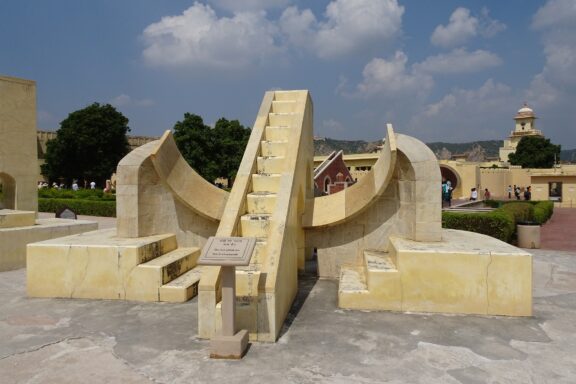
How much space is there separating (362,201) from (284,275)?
2.25 metres

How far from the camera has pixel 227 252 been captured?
4.21 m

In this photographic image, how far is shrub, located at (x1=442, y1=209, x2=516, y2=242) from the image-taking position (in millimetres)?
10742

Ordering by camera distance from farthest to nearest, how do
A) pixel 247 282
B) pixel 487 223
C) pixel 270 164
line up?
pixel 487 223 → pixel 270 164 → pixel 247 282

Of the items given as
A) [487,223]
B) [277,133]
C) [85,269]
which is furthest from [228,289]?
[487,223]

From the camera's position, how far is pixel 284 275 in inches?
209

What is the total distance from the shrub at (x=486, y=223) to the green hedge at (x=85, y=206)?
13777 millimetres

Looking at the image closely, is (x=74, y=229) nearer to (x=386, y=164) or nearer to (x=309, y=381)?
(x=386, y=164)

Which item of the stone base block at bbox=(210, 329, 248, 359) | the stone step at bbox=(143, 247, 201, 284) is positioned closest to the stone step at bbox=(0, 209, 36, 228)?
the stone step at bbox=(143, 247, 201, 284)

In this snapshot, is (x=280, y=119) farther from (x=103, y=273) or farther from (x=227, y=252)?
(x=227, y=252)

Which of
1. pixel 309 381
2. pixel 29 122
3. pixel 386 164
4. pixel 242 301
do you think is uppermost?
pixel 29 122

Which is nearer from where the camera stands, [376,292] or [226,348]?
[226,348]

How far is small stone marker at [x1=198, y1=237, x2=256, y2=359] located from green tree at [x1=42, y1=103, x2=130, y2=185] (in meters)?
35.0

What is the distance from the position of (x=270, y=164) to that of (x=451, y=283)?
3.25 m

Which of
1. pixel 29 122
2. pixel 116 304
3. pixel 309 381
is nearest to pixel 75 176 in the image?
pixel 29 122
